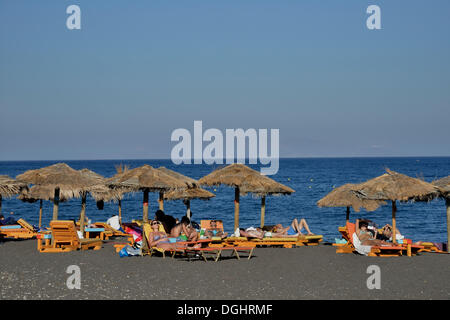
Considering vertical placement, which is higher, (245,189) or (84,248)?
(245,189)

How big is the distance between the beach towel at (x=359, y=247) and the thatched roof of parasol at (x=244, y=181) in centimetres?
365

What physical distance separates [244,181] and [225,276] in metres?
7.03

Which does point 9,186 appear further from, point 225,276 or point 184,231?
point 225,276

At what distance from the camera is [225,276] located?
36.2 ft

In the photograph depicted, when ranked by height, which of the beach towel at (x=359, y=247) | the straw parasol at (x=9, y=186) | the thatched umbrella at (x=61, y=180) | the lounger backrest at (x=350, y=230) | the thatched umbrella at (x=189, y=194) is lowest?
the beach towel at (x=359, y=247)

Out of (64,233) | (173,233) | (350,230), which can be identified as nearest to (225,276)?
(173,233)

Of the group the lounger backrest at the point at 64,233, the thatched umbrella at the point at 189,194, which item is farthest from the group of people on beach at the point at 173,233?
the thatched umbrella at the point at 189,194

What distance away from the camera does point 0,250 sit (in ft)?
50.6

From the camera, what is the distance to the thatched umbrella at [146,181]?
48.5 ft

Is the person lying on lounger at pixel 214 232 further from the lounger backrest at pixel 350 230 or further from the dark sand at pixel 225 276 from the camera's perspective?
the lounger backrest at pixel 350 230

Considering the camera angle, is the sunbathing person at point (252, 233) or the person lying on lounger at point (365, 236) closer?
the person lying on lounger at point (365, 236)
